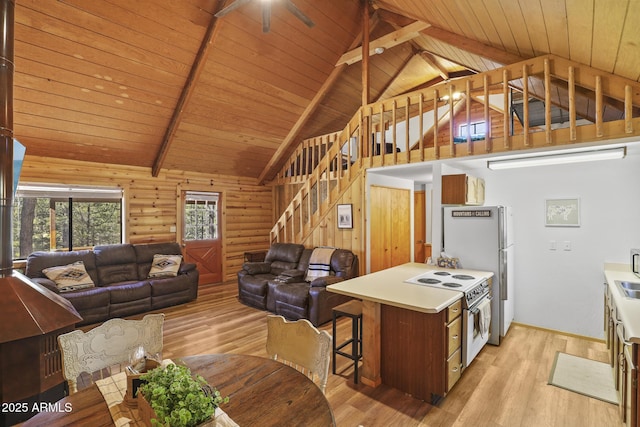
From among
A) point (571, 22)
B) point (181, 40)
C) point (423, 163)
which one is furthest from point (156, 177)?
point (571, 22)

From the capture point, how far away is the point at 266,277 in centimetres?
513

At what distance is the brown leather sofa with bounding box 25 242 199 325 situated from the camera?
409 cm

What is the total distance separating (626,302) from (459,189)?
6.37 feet

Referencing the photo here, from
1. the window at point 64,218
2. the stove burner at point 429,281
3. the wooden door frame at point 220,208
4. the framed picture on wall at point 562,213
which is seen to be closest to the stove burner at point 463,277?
the stove burner at point 429,281

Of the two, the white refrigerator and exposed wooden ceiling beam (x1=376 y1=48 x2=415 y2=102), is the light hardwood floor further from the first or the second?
exposed wooden ceiling beam (x1=376 y1=48 x2=415 y2=102)

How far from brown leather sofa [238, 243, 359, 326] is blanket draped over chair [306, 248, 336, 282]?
0.23 feet

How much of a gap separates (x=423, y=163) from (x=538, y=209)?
1.58 meters

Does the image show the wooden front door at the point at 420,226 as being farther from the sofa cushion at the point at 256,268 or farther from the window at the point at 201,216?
the window at the point at 201,216

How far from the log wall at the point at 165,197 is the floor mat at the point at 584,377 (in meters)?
5.96

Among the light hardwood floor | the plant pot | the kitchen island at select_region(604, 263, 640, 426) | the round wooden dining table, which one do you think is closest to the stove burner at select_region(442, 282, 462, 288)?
the light hardwood floor

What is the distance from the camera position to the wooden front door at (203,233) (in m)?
6.46

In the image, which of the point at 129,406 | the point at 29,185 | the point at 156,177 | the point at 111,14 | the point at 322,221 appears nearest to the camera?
the point at 129,406

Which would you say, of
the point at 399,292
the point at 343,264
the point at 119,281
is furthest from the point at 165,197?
the point at 399,292

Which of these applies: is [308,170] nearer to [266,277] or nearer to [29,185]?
[266,277]
